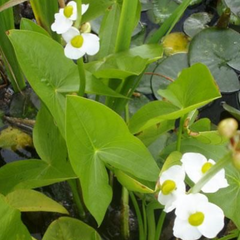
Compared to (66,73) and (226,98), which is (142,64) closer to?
(66,73)

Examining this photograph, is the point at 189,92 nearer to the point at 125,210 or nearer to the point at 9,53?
the point at 125,210

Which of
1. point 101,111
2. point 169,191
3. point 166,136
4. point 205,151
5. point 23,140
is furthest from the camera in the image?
point 23,140

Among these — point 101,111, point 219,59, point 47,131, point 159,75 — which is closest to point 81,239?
point 47,131

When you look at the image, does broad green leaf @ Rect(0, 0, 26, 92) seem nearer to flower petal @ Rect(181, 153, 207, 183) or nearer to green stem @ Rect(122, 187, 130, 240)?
green stem @ Rect(122, 187, 130, 240)

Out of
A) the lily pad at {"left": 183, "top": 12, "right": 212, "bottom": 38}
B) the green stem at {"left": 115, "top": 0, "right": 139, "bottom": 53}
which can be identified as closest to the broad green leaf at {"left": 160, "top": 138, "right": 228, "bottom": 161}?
the green stem at {"left": 115, "top": 0, "right": 139, "bottom": 53}

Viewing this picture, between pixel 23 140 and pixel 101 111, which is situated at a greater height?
pixel 101 111

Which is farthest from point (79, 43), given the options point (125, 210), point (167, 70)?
point (167, 70)
